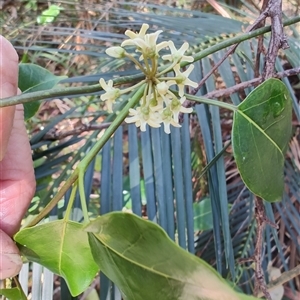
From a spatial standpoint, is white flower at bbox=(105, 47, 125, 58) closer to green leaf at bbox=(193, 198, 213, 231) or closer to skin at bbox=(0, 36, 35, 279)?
skin at bbox=(0, 36, 35, 279)

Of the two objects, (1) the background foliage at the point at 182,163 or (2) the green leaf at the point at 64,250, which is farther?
(1) the background foliage at the point at 182,163

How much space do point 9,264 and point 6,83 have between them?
23 centimetres

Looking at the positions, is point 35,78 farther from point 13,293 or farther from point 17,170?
point 13,293

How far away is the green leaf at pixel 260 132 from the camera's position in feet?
1.46

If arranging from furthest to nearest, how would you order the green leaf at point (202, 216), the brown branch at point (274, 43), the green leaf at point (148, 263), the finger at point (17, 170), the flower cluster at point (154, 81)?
1. the green leaf at point (202, 216)
2. the finger at point (17, 170)
3. the brown branch at point (274, 43)
4. the flower cluster at point (154, 81)
5. the green leaf at point (148, 263)

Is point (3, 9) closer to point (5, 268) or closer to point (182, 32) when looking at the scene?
point (182, 32)

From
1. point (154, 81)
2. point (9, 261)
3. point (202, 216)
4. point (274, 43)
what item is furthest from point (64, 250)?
point (202, 216)

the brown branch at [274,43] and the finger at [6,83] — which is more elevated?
the brown branch at [274,43]

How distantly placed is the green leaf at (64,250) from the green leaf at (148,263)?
0.21 ft

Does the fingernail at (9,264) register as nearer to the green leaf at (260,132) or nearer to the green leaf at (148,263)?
the green leaf at (148,263)

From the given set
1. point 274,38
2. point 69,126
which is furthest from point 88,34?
point 69,126

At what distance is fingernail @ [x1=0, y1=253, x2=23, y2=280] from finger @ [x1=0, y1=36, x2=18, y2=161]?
15cm

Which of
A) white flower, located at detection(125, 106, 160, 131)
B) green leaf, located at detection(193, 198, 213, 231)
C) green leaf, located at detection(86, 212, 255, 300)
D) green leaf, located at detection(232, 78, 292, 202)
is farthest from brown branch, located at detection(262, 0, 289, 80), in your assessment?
green leaf, located at detection(193, 198, 213, 231)

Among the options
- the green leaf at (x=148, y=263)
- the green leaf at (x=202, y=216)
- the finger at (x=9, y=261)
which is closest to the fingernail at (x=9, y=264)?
the finger at (x=9, y=261)
